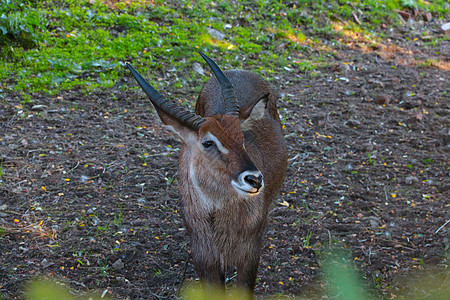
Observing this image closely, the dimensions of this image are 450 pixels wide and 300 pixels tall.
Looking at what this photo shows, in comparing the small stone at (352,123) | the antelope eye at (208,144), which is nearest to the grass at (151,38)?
the small stone at (352,123)

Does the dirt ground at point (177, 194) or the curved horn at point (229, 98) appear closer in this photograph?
the curved horn at point (229, 98)

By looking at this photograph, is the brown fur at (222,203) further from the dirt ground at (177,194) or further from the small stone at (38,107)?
the small stone at (38,107)

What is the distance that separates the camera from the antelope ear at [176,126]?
12.4ft

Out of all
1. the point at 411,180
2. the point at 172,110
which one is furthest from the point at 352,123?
the point at 172,110

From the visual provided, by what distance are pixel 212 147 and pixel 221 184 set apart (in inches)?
11.1

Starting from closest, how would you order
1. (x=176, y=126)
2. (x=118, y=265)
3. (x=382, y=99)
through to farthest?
(x=176, y=126) < (x=118, y=265) < (x=382, y=99)

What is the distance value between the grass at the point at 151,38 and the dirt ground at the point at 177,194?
49 centimetres

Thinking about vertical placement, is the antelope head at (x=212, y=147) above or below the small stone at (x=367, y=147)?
above

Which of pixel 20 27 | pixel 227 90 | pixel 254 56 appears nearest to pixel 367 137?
pixel 254 56

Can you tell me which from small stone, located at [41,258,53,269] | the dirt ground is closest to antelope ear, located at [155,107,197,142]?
the dirt ground

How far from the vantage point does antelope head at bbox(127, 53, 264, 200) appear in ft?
11.6

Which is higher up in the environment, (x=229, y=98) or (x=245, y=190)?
(x=229, y=98)

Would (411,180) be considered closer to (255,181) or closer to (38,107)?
(255,181)

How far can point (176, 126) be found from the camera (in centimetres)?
383
